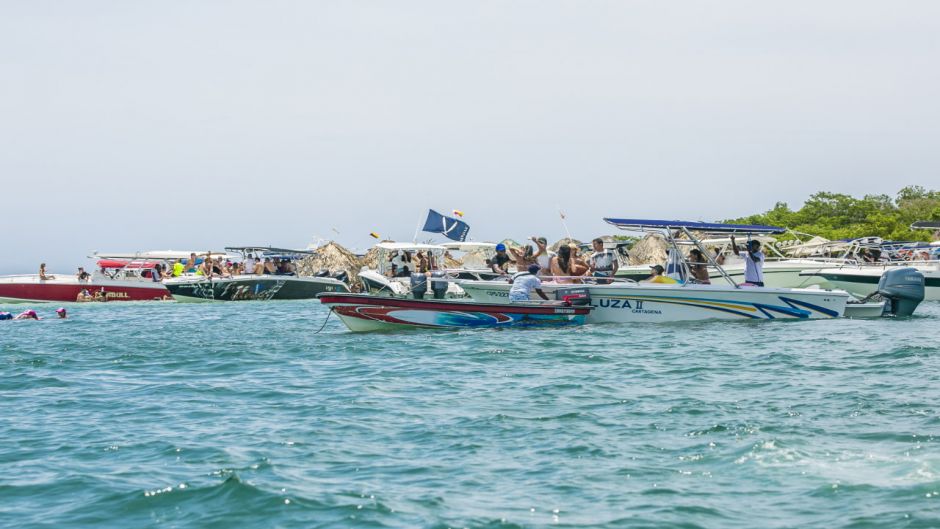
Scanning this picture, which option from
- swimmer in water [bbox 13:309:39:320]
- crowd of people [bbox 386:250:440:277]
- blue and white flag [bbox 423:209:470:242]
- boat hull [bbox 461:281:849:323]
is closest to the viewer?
boat hull [bbox 461:281:849:323]

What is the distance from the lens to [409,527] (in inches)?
279

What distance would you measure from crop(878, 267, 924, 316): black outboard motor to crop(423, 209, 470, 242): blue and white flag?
50.5 feet

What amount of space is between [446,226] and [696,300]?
15.1 metres

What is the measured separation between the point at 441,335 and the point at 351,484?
11.6 m

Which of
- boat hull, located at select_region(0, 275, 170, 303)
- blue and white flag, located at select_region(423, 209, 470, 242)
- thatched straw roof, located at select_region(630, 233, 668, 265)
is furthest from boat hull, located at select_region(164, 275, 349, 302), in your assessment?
thatched straw roof, located at select_region(630, 233, 668, 265)

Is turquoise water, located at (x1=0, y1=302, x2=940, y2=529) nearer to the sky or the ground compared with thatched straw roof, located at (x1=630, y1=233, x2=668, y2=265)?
nearer to the ground

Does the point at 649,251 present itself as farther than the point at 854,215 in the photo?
No

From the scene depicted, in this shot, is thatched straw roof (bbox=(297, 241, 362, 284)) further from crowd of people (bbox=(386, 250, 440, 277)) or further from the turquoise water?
the turquoise water

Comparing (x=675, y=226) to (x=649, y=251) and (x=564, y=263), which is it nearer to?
(x=564, y=263)

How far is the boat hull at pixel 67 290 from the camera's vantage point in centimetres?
4006

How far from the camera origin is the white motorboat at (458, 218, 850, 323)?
2055 cm

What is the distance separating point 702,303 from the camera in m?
20.5

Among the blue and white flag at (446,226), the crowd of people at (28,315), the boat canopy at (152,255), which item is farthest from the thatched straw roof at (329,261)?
the crowd of people at (28,315)

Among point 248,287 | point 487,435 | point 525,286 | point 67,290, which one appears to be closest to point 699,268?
point 525,286
